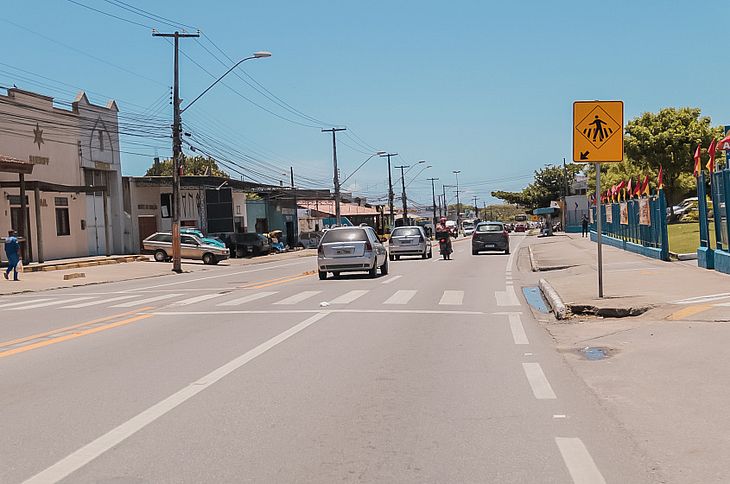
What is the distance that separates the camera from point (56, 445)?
6531mm

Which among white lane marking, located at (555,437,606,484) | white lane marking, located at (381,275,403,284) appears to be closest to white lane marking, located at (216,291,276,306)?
white lane marking, located at (381,275,403,284)

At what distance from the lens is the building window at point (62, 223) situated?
137ft

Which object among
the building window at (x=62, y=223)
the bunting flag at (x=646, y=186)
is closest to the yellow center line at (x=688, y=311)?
the bunting flag at (x=646, y=186)

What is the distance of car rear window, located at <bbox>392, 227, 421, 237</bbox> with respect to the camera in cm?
4122

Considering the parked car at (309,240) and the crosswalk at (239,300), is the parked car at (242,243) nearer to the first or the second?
the parked car at (309,240)

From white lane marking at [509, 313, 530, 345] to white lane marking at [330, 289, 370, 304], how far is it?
4249mm

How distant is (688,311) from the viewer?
44.0 feet

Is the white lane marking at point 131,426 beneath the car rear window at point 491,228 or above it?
beneath

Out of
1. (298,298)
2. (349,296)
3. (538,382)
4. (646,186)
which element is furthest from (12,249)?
(538,382)

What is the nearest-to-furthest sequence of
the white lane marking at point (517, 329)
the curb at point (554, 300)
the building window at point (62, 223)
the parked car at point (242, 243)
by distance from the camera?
1. the white lane marking at point (517, 329)
2. the curb at point (554, 300)
3. the building window at point (62, 223)
4. the parked car at point (242, 243)

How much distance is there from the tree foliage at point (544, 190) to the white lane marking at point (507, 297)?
103 m

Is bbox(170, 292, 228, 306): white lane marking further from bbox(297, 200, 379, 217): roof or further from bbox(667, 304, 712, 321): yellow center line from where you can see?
bbox(297, 200, 379, 217): roof

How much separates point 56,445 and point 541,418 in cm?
391

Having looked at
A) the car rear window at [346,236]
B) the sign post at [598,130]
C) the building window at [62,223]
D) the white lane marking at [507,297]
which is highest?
the sign post at [598,130]
